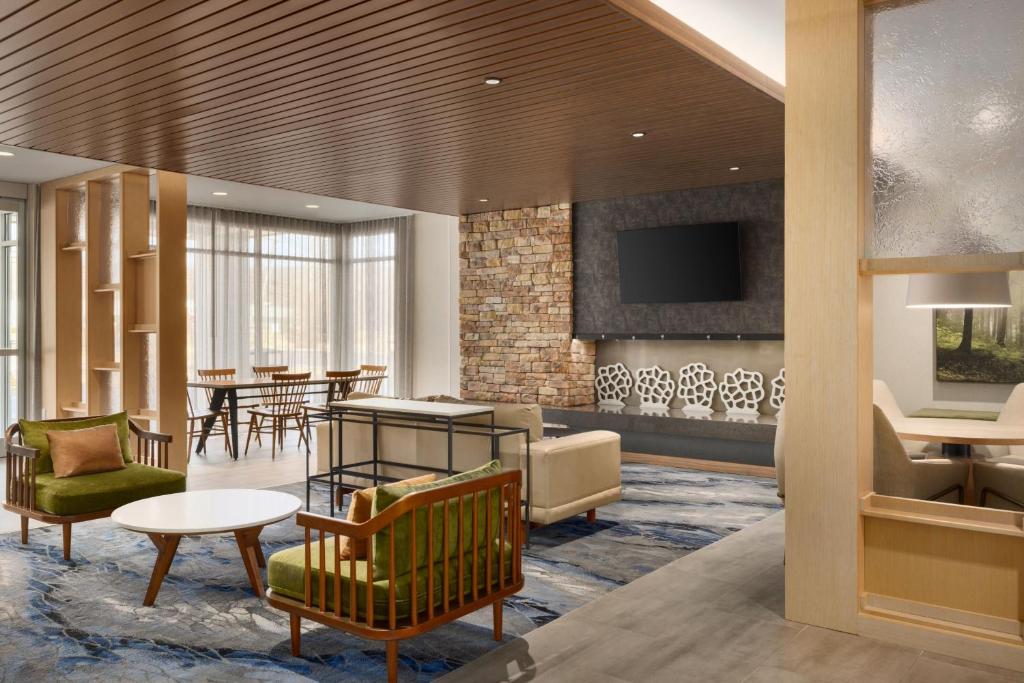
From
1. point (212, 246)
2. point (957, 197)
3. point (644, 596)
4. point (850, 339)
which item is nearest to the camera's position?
point (957, 197)

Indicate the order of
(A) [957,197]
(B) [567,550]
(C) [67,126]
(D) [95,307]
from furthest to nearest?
1. (D) [95,307]
2. (C) [67,126]
3. (B) [567,550]
4. (A) [957,197]

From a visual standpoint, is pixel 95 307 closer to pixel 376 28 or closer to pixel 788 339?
pixel 376 28

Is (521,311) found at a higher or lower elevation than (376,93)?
lower

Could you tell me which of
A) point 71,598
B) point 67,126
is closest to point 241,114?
point 67,126

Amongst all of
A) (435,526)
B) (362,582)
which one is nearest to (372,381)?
(435,526)

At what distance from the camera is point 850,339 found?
3.40 meters

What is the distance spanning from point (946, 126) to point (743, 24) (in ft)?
5.88

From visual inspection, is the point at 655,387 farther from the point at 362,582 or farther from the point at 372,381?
the point at 362,582

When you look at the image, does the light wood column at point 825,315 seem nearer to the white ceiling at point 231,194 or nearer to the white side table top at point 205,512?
the white side table top at point 205,512

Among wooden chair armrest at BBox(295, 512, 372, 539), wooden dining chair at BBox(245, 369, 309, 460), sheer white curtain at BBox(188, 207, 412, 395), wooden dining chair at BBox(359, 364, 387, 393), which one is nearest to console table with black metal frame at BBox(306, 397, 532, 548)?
wooden chair armrest at BBox(295, 512, 372, 539)

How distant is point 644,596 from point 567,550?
885mm

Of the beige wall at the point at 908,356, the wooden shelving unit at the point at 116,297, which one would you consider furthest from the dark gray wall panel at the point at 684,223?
the wooden shelving unit at the point at 116,297

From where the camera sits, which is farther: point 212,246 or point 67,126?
point 212,246

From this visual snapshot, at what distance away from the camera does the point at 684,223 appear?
8023 mm
